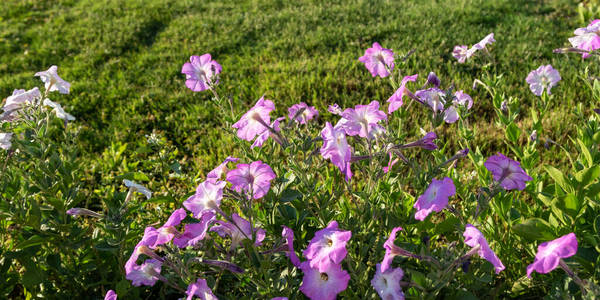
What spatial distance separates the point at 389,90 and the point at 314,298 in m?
2.71

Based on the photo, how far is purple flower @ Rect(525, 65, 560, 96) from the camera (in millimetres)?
2131

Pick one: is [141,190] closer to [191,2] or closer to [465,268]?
[465,268]

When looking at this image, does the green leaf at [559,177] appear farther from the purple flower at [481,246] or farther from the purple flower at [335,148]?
the purple flower at [335,148]

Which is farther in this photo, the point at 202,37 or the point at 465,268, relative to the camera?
the point at 202,37

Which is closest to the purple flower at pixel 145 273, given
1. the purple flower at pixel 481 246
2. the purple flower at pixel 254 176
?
the purple flower at pixel 254 176

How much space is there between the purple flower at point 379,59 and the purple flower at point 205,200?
0.91 m

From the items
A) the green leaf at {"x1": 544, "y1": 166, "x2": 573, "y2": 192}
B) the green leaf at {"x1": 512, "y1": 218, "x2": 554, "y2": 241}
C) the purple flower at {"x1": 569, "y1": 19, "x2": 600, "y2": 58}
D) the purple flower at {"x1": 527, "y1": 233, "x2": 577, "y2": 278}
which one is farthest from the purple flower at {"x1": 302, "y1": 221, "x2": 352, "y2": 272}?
the purple flower at {"x1": 569, "y1": 19, "x2": 600, "y2": 58}

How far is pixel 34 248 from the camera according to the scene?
1.83m

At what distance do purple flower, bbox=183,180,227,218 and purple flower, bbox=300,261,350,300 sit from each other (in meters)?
0.33

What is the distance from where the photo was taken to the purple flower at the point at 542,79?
83.9 inches

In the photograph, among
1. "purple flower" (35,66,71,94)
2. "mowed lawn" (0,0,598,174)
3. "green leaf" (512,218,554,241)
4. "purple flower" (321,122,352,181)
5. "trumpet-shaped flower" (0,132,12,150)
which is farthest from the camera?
"mowed lawn" (0,0,598,174)

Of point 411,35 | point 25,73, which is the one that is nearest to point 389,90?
point 411,35

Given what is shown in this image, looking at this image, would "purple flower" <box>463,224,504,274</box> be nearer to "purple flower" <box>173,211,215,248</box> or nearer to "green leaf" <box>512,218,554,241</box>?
"green leaf" <box>512,218,554,241</box>

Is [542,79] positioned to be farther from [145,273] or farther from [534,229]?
[145,273]
